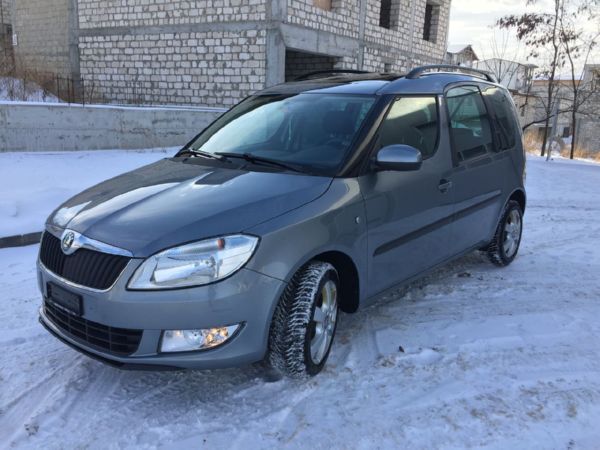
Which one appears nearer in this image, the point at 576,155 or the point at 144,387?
the point at 144,387

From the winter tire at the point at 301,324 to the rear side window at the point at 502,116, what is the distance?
9.04 ft

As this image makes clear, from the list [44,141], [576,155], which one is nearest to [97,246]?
[44,141]

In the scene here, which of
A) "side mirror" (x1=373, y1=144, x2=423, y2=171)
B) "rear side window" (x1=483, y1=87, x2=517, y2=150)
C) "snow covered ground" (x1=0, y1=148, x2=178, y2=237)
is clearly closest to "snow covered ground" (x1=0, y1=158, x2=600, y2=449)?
"side mirror" (x1=373, y1=144, x2=423, y2=171)

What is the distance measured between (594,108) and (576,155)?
29.7 ft

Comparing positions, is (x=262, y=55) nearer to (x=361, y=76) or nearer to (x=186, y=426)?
(x=361, y=76)

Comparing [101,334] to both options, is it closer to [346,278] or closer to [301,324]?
[301,324]

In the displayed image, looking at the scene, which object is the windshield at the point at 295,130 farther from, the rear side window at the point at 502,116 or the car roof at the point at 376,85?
the rear side window at the point at 502,116

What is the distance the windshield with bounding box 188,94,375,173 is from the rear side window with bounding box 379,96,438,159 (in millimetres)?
187

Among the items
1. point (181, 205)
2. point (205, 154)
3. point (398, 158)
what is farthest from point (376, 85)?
point (181, 205)

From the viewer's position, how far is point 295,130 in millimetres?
3777

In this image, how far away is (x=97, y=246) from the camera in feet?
8.66

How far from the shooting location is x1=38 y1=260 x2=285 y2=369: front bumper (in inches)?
98.8

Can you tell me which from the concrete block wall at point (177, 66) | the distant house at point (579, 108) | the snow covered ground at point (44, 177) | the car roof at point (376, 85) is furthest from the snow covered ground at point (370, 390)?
the distant house at point (579, 108)

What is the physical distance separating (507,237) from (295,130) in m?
2.78
